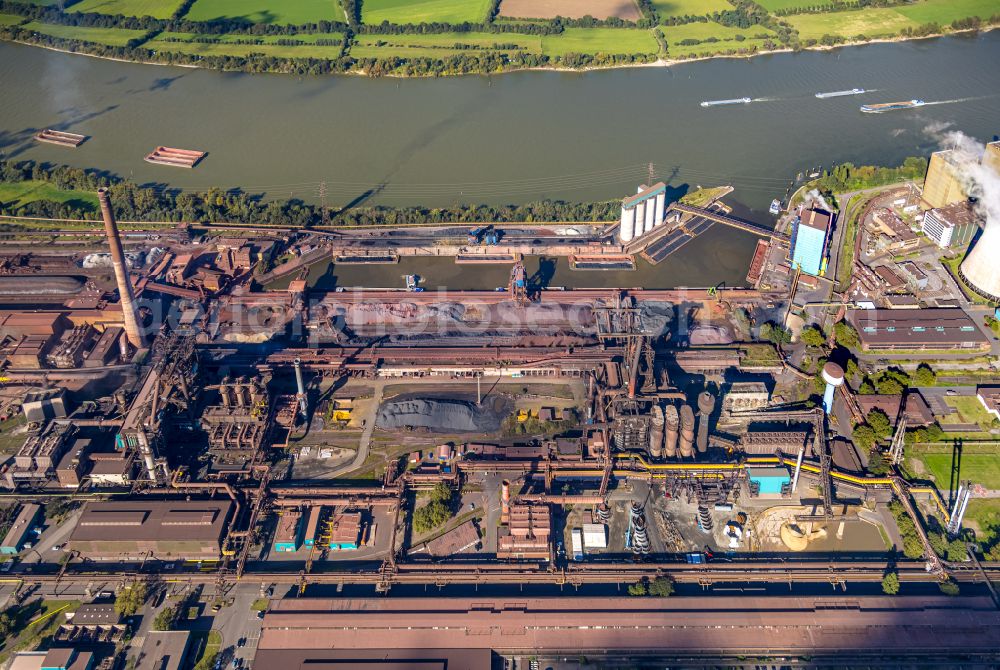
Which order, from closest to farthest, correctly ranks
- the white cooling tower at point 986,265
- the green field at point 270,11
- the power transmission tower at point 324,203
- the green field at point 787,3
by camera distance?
1. the white cooling tower at point 986,265
2. the power transmission tower at point 324,203
3. the green field at point 787,3
4. the green field at point 270,11

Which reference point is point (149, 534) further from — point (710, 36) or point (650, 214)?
point (710, 36)

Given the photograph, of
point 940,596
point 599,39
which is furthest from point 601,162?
point 940,596

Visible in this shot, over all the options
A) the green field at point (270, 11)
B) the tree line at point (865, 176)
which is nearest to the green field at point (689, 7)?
the tree line at point (865, 176)

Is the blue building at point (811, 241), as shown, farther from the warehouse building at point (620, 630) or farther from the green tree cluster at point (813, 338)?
the warehouse building at point (620, 630)

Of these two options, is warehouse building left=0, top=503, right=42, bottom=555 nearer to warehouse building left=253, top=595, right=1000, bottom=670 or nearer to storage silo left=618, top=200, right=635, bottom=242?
warehouse building left=253, top=595, right=1000, bottom=670

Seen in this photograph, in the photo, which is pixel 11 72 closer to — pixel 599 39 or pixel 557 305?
pixel 599 39

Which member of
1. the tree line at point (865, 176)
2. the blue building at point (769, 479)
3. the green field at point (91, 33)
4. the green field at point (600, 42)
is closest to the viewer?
the blue building at point (769, 479)

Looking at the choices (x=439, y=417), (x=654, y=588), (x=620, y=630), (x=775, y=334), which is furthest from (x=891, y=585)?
(x=439, y=417)
